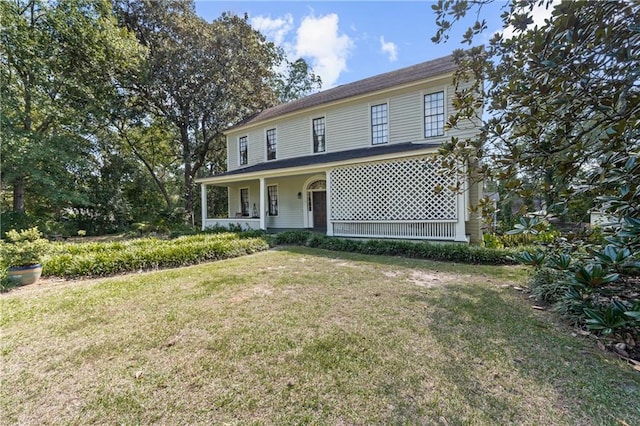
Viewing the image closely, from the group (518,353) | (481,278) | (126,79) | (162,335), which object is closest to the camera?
(518,353)

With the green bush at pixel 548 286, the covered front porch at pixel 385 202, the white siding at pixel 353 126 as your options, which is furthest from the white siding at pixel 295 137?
the green bush at pixel 548 286

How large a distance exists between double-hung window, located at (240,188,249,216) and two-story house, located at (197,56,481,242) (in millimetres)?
148

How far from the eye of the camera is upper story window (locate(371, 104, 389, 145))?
11297 mm

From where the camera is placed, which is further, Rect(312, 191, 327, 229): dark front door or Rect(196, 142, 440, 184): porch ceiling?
Rect(312, 191, 327, 229): dark front door

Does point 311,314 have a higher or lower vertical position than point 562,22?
lower

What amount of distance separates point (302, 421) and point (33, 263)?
6560mm

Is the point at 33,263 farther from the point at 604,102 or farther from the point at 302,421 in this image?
the point at 604,102

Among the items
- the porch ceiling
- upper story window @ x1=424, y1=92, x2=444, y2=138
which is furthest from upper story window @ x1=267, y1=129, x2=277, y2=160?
upper story window @ x1=424, y1=92, x2=444, y2=138

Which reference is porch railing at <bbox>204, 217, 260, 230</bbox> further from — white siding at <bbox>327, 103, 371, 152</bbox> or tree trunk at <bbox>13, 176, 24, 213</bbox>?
tree trunk at <bbox>13, 176, 24, 213</bbox>

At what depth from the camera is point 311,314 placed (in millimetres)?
3670

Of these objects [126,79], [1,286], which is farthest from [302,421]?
[126,79]

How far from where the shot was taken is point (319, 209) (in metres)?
13.4

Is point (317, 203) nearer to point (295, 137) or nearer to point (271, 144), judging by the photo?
point (295, 137)

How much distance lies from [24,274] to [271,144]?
11.1 m
